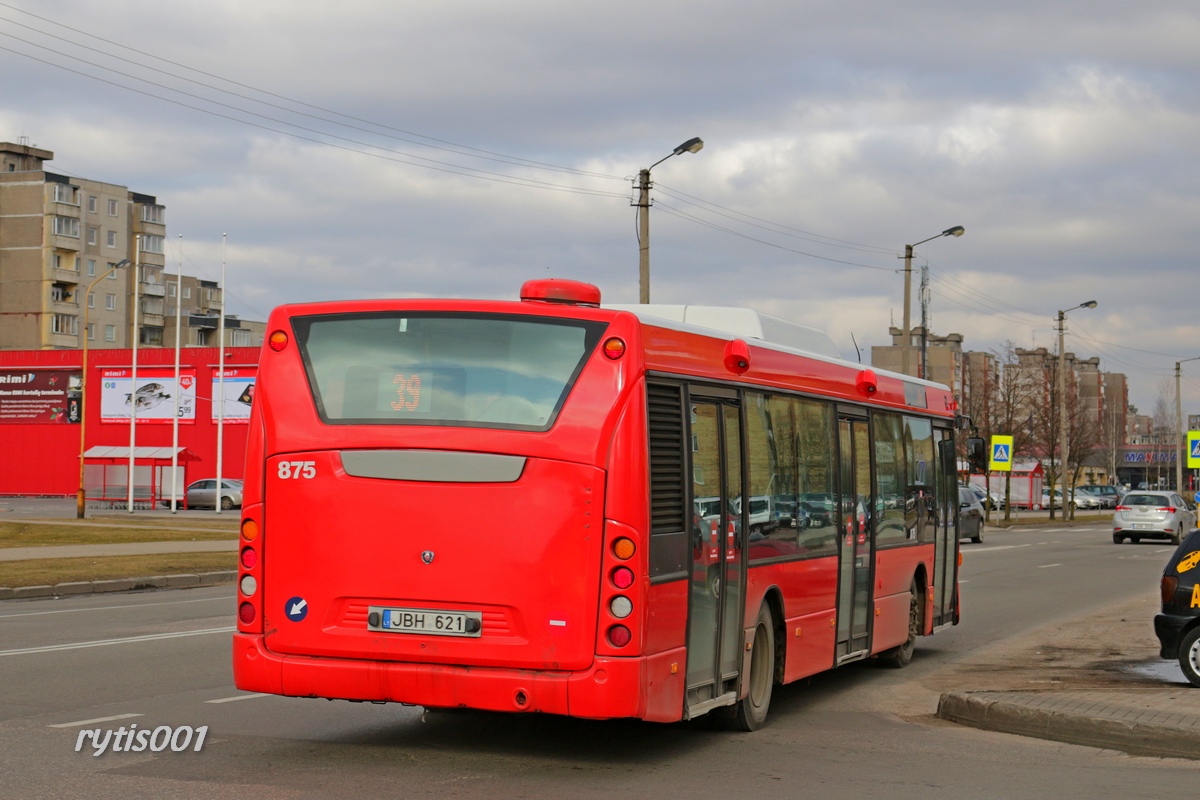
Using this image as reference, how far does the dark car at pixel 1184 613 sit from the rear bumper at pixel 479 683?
5.86m

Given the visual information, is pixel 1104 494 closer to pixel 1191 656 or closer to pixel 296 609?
pixel 1191 656

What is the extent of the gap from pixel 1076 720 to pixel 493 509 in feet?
14.2

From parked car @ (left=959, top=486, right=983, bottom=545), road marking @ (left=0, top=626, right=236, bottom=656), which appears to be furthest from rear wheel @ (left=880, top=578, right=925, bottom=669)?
parked car @ (left=959, top=486, right=983, bottom=545)

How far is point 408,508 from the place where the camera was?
7730 mm

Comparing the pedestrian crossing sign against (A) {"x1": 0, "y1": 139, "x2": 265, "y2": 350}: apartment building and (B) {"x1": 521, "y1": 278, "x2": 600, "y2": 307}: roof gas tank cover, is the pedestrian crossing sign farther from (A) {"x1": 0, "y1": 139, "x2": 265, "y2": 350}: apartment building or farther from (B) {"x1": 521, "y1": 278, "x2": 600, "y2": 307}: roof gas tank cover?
(A) {"x1": 0, "y1": 139, "x2": 265, "y2": 350}: apartment building

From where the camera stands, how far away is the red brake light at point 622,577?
7.47 metres

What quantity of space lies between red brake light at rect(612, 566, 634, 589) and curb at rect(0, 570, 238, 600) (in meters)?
15.2

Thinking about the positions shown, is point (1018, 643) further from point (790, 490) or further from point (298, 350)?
point (298, 350)

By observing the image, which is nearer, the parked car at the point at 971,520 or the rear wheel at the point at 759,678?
the rear wheel at the point at 759,678

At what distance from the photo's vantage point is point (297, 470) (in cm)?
799

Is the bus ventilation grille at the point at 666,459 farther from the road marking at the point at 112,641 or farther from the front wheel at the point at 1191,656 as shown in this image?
the road marking at the point at 112,641

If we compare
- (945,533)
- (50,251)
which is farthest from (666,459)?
(50,251)

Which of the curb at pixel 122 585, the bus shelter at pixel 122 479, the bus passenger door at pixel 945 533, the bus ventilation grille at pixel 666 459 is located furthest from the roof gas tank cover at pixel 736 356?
the bus shelter at pixel 122 479

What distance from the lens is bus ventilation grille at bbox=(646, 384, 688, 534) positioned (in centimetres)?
781
